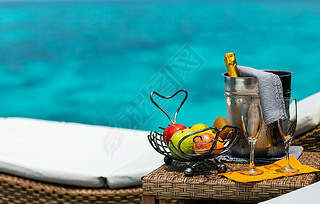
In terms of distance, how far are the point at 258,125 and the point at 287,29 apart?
1177 cm

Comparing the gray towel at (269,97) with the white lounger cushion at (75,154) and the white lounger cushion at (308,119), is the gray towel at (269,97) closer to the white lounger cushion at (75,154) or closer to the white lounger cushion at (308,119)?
the white lounger cushion at (308,119)

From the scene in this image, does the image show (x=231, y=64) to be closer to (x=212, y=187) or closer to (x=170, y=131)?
(x=170, y=131)

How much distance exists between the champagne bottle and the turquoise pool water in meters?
4.12

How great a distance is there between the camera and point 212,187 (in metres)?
1.24

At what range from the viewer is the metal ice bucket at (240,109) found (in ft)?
4.36

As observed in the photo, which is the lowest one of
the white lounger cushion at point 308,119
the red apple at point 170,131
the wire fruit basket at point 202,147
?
the wire fruit basket at point 202,147

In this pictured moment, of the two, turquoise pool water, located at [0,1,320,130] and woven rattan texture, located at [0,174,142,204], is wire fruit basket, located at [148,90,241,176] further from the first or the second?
A: turquoise pool water, located at [0,1,320,130]

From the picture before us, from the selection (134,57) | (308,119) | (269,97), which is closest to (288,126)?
(269,97)

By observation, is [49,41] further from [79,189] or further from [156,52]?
[79,189]

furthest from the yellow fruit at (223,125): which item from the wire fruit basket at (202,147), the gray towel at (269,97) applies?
the gray towel at (269,97)

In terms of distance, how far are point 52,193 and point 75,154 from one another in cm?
28

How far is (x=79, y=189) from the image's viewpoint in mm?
1887

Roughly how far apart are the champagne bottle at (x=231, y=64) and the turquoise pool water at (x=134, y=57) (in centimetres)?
412

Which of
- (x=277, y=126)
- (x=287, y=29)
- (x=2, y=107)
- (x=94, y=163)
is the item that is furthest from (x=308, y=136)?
(x=287, y=29)
